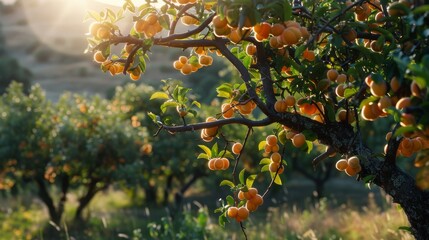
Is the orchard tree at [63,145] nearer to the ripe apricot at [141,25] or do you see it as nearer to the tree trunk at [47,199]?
the tree trunk at [47,199]

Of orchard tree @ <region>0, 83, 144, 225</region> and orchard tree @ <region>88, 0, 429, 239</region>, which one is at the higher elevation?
orchard tree @ <region>88, 0, 429, 239</region>

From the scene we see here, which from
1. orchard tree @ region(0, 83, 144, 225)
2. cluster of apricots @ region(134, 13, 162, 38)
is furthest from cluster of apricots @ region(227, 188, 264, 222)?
orchard tree @ region(0, 83, 144, 225)

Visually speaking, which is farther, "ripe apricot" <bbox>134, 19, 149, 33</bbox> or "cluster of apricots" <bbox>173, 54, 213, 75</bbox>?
"cluster of apricots" <bbox>173, 54, 213, 75</bbox>

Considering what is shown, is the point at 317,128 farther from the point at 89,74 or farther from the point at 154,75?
the point at 89,74

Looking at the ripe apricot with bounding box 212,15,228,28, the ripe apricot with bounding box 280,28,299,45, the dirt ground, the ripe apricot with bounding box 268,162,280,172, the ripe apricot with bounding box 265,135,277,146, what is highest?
the ripe apricot with bounding box 212,15,228,28

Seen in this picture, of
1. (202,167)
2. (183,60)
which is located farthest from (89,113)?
(183,60)

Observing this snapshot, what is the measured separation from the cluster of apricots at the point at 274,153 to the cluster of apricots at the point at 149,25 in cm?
101

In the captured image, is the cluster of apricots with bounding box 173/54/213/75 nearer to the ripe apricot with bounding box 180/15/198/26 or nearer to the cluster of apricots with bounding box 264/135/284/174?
the ripe apricot with bounding box 180/15/198/26

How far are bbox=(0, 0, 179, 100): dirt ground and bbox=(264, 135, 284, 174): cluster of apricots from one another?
42.4 metres

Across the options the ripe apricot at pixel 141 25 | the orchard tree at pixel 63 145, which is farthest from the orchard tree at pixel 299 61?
the orchard tree at pixel 63 145

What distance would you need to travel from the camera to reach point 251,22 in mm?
2410

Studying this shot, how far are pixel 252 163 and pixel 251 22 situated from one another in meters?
17.8

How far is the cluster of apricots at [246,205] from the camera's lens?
3.29 m

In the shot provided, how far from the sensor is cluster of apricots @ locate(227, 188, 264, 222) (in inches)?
129
